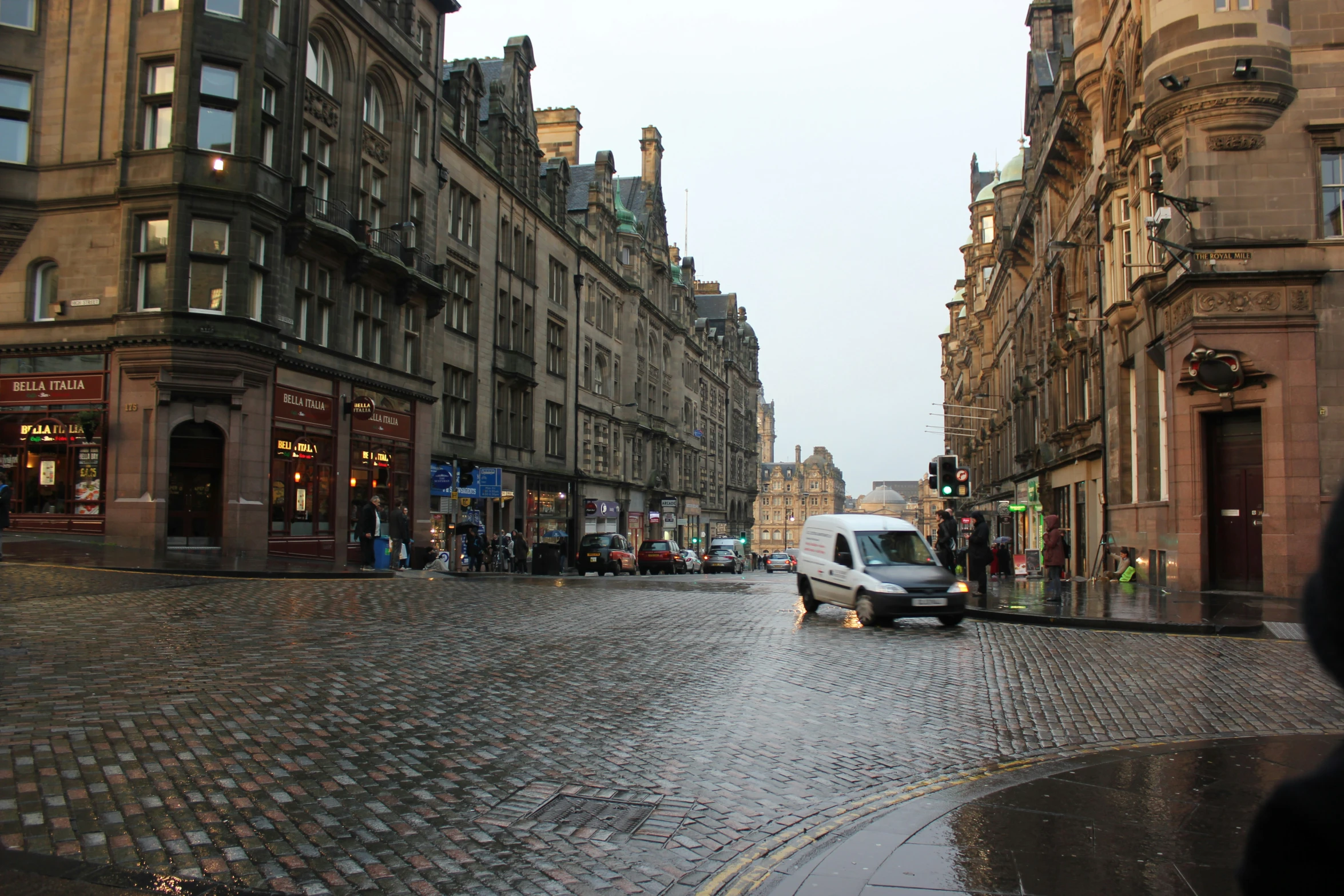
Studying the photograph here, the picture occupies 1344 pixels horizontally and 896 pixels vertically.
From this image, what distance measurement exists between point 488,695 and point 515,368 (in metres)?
36.0

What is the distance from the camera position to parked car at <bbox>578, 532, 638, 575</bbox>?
40.3 meters

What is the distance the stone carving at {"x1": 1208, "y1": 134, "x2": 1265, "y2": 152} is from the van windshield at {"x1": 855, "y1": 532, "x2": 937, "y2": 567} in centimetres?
1166

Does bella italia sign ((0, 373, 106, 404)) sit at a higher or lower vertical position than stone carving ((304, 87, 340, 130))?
lower

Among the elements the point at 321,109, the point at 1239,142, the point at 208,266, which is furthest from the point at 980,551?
the point at 321,109

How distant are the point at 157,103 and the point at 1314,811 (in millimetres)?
28902

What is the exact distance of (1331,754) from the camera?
5.50 feet

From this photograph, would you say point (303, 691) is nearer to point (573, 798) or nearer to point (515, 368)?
point (573, 798)

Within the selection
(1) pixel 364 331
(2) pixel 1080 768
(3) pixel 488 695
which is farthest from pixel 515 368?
(2) pixel 1080 768

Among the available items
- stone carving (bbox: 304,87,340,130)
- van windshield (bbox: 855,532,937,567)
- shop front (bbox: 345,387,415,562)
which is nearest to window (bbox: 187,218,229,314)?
stone carving (bbox: 304,87,340,130)

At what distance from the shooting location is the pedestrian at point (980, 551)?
22688mm

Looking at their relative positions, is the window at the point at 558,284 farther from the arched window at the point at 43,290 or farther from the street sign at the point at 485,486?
the arched window at the point at 43,290

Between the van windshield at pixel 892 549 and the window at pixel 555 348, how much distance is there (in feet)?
108

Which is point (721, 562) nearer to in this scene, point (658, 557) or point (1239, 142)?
point (658, 557)

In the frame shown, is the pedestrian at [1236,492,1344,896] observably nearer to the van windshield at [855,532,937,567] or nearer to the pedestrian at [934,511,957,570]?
the van windshield at [855,532,937,567]
